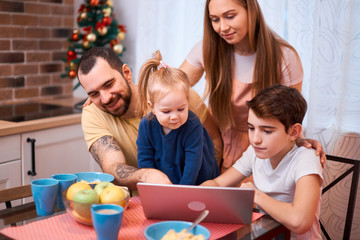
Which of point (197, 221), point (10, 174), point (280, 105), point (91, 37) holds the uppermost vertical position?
point (91, 37)

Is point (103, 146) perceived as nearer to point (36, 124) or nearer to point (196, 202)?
point (196, 202)

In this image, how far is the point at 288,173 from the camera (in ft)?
5.05

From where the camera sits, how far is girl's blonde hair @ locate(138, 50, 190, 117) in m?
1.58

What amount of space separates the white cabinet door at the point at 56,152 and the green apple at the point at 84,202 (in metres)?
1.43

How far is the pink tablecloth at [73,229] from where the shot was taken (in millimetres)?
1208

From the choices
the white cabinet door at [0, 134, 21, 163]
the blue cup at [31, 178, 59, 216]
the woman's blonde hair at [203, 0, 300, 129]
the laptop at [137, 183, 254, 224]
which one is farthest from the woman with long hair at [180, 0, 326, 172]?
the white cabinet door at [0, 134, 21, 163]

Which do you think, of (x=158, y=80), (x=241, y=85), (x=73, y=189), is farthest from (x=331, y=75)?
(x=73, y=189)

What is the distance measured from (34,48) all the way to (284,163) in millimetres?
2275

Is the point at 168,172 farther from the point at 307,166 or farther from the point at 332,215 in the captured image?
the point at 332,215

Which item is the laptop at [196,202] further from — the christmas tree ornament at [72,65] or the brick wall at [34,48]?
the brick wall at [34,48]

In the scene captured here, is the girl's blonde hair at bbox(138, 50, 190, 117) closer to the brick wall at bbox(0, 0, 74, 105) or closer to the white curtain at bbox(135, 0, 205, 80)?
the white curtain at bbox(135, 0, 205, 80)

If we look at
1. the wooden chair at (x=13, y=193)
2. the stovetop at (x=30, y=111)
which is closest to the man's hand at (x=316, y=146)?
the wooden chair at (x=13, y=193)

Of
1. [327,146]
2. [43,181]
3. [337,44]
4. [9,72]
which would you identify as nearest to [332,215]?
[327,146]

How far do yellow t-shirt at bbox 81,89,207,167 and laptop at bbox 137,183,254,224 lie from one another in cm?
69
